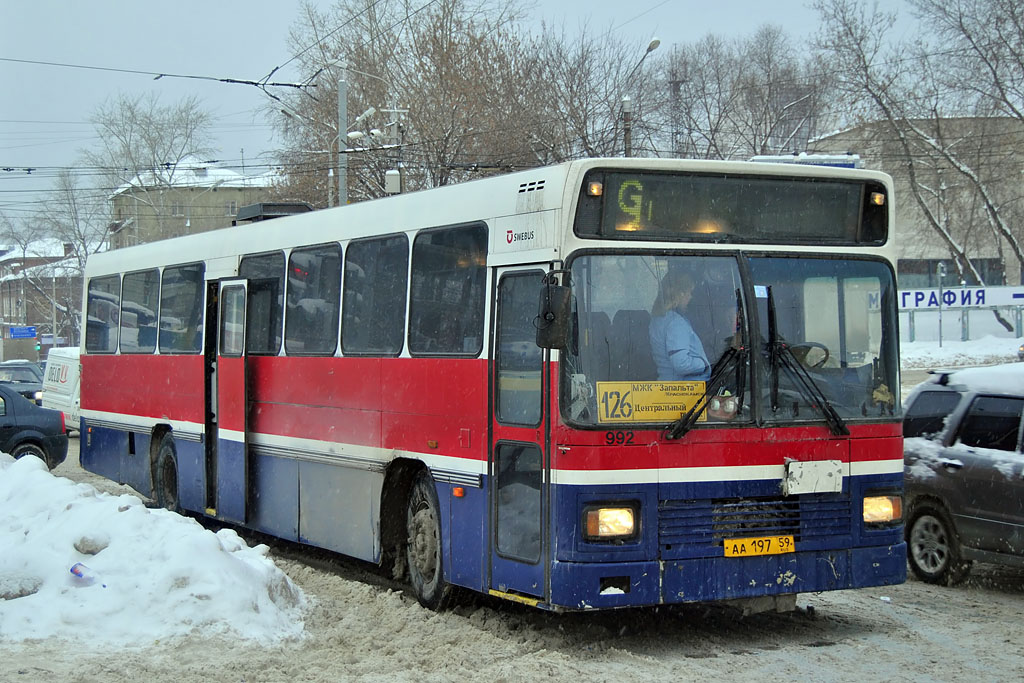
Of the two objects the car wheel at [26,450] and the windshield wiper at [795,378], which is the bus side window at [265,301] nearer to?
the windshield wiper at [795,378]

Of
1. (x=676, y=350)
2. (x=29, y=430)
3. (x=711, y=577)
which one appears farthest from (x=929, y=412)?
(x=29, y=430)

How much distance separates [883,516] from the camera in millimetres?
8078

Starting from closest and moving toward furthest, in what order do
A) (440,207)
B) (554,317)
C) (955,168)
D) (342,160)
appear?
(554,317)
(440,207)
(342,160)
(955,168)

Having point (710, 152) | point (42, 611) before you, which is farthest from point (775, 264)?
point (710, 152)

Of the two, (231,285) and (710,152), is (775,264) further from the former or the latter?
(710,152)

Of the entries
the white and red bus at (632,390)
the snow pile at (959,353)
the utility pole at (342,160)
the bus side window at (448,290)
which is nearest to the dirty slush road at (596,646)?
the white and red bus at (632,390)

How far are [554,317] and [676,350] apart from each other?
0.85 metres

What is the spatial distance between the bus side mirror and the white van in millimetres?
21977

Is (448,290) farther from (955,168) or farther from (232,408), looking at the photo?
(955,168)

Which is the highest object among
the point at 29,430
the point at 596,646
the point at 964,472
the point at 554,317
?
the point at 554,317

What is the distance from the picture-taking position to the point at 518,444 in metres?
7.92

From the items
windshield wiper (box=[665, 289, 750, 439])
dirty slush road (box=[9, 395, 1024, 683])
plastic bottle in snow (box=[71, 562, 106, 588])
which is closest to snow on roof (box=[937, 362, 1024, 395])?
dirty slush road (box=[9, 395, 1024, 683])

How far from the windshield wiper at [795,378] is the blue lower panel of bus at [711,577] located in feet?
2.79

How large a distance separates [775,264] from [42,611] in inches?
199
